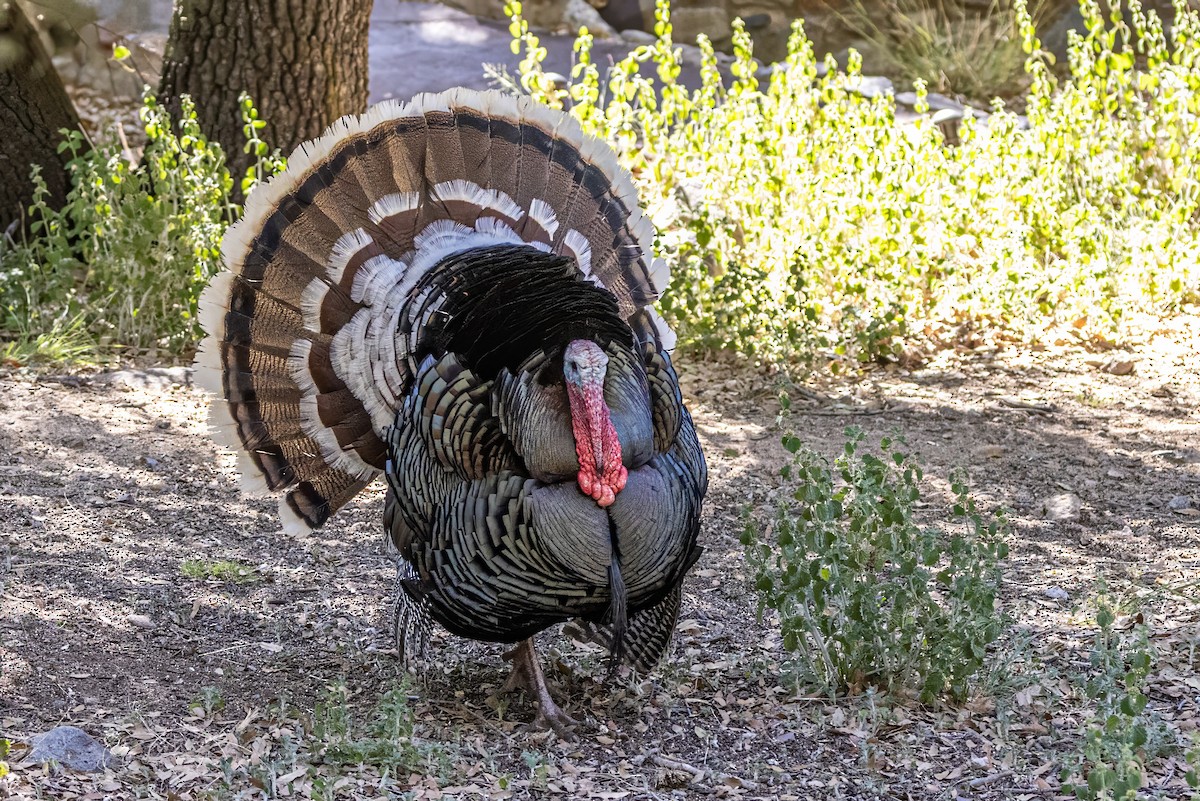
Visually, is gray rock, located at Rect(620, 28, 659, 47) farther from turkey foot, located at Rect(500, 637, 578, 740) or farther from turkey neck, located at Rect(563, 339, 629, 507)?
turkey neck, located at Rect(563, 339, 629, 507)

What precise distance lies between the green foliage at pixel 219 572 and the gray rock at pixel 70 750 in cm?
118

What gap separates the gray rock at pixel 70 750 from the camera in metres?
3.23

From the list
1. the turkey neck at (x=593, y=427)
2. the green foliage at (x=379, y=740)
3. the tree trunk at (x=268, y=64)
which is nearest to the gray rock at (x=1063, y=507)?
the turkey neck at (x=593, y=427)

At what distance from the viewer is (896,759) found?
3.43 metres

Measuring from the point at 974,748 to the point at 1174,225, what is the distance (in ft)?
15.0

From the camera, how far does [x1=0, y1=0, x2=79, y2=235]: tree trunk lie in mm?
6953

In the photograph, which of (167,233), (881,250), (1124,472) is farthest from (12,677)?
(881,250)

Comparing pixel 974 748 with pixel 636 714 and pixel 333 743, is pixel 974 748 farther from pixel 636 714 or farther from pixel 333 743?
pixel 333 743

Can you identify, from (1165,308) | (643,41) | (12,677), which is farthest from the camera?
(643,41)

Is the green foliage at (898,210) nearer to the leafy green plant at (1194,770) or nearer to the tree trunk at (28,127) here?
the tree trunk at (28,127)

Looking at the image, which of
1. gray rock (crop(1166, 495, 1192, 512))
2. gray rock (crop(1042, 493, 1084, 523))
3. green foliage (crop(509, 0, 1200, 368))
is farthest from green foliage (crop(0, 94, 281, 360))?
gray rock (crop(1166, 495, 1192, 512))

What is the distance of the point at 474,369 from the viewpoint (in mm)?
3453

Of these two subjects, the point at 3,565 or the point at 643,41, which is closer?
the point at 3,565

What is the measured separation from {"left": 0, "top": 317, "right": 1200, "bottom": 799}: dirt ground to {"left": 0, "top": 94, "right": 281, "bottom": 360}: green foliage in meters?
0.47
